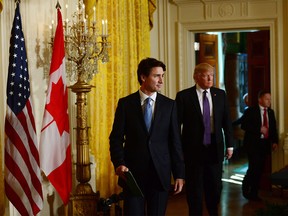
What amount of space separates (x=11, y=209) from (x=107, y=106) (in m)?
2.17

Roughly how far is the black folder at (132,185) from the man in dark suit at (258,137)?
154 inches

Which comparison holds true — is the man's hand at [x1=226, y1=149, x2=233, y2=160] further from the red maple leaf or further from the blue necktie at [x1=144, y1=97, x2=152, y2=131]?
the red maple leaf

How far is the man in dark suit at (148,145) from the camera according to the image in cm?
405

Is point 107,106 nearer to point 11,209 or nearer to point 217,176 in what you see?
point 217,176

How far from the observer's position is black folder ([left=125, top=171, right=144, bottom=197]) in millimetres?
3811

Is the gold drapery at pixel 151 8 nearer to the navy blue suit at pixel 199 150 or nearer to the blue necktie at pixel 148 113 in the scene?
the navy blue suit at pixel 199 150

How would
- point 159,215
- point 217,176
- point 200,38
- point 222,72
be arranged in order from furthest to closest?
point 222,72
point 200,38
point 217,176
point 159,215

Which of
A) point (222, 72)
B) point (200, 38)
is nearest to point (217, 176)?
point (200, 38)

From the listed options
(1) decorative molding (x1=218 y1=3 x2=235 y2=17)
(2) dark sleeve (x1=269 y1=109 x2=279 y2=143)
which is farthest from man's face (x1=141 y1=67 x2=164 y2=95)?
(1) decorative molding (x1=218 y1=3 x2=235 y2=17)

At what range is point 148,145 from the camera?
4047 mm

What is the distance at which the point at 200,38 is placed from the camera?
8984mm

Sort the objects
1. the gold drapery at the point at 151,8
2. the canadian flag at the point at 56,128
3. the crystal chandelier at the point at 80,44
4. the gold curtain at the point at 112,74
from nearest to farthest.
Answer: the canadian flag at the point at 56,128, the crystal chandelier at the point at 80,44, the gold curtain at the point at 112,74, the gold drapery at the point at 151,8

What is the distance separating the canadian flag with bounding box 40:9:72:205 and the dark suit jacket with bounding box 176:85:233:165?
48.3 inches

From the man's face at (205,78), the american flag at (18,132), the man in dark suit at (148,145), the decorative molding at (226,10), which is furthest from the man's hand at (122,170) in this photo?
the decorative molding at (226,10)
